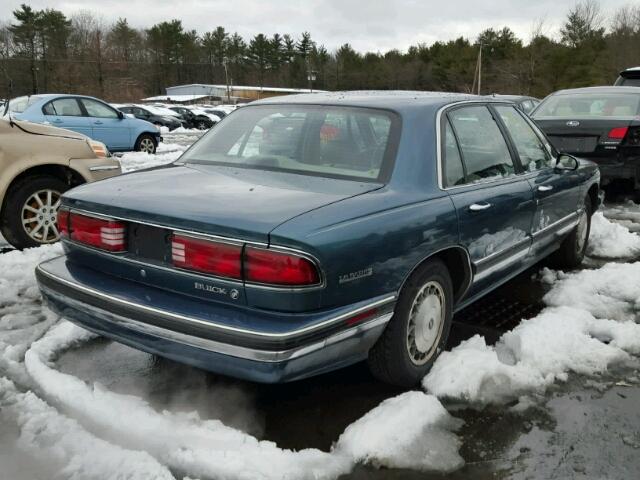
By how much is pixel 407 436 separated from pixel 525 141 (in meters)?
2.50

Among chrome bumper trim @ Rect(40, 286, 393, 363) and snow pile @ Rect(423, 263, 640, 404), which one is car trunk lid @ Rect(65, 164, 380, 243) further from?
snow pile @ Rect(423, 263, 640, 404)

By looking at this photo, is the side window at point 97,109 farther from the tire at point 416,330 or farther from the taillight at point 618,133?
the tire at point 416,330

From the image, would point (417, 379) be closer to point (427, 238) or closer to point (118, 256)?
point (427, 238)

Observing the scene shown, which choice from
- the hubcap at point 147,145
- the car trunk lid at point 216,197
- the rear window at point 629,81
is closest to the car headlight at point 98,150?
the car trunk lid at point 216,197

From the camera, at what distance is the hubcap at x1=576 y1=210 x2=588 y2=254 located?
17.1ft

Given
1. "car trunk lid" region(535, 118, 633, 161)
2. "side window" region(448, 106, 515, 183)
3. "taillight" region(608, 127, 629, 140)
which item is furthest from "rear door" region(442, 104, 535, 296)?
"taillight" region(608, 127, 629, 140)

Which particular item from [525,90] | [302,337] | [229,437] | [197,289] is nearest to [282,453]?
[229,437]

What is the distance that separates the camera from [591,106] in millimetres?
8383

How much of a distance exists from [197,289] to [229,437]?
0.66 meters

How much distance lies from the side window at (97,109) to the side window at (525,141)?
1083 centimetres

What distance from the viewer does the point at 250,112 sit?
3.79 meters

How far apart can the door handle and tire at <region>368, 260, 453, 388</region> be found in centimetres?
37

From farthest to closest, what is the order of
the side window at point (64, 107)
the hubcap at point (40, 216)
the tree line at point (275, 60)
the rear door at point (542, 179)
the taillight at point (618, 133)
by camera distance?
the tree line at point (275, 60) < the side window at point (64, 107) < the taillight at point (618, 133) < the hubcap at point (40, 216) < the rear door at point (542, 179)

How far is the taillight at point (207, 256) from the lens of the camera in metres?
2.42
